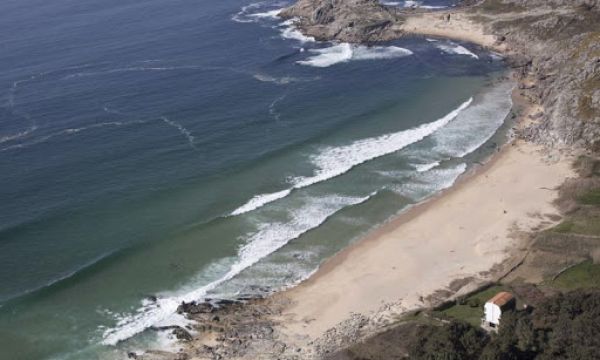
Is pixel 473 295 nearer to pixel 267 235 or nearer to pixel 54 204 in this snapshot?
pixel 267 235

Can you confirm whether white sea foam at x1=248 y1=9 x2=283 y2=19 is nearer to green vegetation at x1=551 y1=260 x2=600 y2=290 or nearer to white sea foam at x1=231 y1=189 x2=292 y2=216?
white sea foam at x1=231 y1=189 x2=292 y2=216

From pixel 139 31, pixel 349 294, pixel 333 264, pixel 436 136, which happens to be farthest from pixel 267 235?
pixel 139 31

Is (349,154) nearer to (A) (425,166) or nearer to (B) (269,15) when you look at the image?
(A) (425,166)

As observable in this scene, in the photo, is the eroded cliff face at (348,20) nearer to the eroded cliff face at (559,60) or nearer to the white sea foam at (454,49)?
the white sea foam at (454,49)

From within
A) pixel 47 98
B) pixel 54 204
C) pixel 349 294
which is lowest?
pixel 349 294

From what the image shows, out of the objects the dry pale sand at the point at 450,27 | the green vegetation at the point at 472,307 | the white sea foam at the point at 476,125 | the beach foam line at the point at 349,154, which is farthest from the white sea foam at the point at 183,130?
the dry pale sand at the point at 450,27

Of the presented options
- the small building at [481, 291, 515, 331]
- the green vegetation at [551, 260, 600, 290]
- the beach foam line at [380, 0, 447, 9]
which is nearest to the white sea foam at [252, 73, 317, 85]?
the beach foam line at [380, 0, 447, 9]
